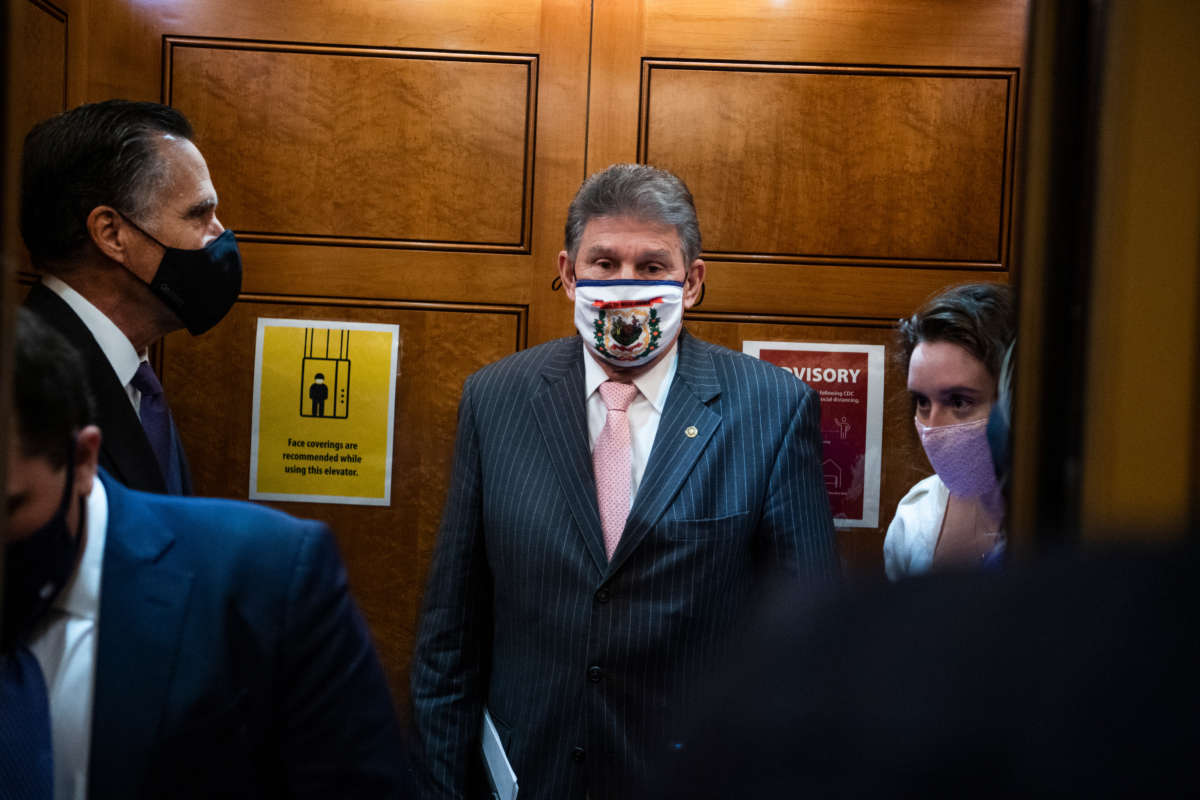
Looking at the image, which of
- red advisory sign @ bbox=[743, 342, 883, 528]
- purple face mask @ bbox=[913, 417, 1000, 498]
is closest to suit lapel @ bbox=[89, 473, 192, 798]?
purple face mask @ bbox=[913, 417, 1000, 498]

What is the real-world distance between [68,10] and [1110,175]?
273 centimetres

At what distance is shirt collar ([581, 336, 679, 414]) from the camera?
206cm

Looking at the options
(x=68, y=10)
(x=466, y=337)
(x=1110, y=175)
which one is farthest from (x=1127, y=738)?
(x=68, y=10)

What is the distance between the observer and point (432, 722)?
194 cm

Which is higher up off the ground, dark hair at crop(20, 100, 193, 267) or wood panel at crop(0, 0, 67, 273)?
wood panel at crop(0, 0, 67, 273)

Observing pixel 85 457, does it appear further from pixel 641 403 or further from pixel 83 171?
pixel 641 403

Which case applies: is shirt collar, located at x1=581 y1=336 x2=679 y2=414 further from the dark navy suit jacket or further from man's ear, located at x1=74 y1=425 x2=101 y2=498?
man's ear, located at x1=74 y1=425 x2=101 y2=498

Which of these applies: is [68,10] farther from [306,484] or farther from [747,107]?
[747,107]

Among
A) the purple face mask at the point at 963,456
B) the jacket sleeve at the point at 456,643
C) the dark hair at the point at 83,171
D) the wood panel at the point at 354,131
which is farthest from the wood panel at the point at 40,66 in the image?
the purple face mask at the point at 963,456

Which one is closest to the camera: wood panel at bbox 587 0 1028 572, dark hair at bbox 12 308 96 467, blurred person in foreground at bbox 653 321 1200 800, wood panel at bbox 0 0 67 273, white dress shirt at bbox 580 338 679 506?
blurred person in foreground at bbox 653 321 1200 800

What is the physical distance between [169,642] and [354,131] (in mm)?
1921

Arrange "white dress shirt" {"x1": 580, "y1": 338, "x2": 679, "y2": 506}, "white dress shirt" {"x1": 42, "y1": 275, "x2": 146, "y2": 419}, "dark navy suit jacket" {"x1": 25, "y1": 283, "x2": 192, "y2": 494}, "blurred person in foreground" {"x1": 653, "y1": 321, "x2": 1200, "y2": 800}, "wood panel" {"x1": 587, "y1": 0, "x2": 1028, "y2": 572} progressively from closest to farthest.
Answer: "blurred person in foreground" {"x1": 653, "y1": 321, "x2": 1200, "y2": 800}
"dark navy suit jacket" {"x1": 25, "y1": 283, "x2": 192, "y2": 494}
"white dress shirt" {"x1": 42, "y1": 275, "x2": 146, "y2": 419}
"white dress shirt" {"x1": 580, "y1": 338, "x2": 679, "y2": 506}
"wood panel" {"x1": 587, "y1": 0, "x2": 1028, "y2": 572}

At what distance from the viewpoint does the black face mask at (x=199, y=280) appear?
195 cm

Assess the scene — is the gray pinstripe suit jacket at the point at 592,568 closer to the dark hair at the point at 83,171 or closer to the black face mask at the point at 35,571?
the dark hair at the point at 83,171
